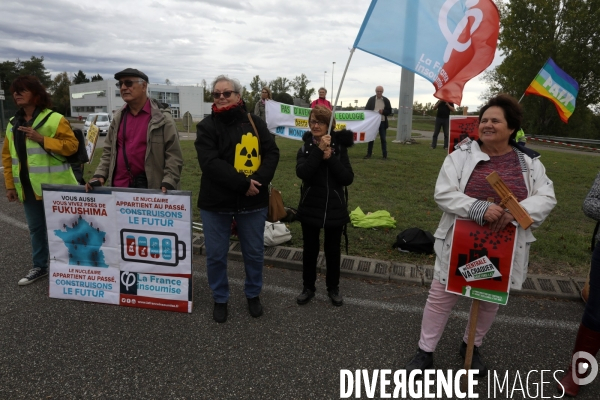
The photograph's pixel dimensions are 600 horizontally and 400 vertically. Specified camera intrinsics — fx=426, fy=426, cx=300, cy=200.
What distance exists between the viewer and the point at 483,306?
3.03m

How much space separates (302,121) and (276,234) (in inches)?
315

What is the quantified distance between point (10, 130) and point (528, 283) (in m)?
5.41

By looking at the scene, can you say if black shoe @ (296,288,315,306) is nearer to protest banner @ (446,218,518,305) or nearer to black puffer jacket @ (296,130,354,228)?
black puffer jacket @ (296,130,354,228)

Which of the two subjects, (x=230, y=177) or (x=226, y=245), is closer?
(x=230, y=177)

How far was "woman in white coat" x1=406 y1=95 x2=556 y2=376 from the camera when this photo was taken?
2648 mm

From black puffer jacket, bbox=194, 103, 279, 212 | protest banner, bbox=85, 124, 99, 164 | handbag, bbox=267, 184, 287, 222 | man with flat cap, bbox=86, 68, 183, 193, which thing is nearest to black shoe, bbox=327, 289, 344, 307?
handbag, bbox=267, 184, 287, 222

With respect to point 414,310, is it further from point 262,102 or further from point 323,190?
point 262,102

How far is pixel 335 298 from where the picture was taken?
3.94 m

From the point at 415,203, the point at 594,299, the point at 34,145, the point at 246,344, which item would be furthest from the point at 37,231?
the point at 415,203

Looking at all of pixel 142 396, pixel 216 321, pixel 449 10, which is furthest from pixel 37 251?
pixel 449 10

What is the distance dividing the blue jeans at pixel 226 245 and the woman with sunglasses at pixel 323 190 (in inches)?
17.5

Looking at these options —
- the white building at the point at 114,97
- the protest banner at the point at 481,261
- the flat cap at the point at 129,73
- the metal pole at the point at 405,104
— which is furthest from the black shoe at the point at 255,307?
the white building at the point at 114,97

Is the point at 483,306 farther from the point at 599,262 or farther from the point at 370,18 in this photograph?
the point at 370,18

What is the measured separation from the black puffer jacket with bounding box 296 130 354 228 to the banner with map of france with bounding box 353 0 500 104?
2.66ft
